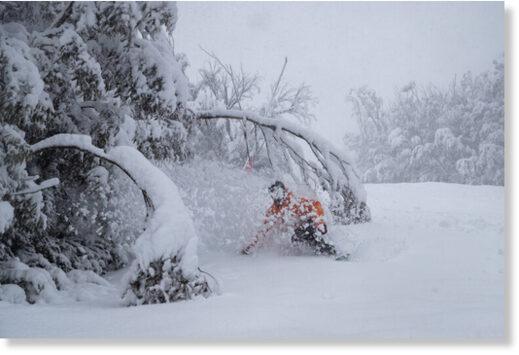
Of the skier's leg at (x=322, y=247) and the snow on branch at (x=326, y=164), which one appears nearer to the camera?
the skier's leg at (x=322, y=247)

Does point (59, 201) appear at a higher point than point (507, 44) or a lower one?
lower

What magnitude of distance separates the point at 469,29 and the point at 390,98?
0.79 metres

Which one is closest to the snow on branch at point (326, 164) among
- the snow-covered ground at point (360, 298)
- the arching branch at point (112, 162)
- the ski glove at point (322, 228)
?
the ski glove at point (322, 228)

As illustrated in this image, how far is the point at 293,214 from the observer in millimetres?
4238

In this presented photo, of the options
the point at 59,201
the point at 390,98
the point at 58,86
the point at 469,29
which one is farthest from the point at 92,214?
the point at 469,29

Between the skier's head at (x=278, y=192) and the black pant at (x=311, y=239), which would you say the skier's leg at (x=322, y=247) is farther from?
the skier's head at (x=278, y=192)

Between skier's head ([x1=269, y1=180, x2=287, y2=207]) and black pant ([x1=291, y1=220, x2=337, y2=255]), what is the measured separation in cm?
35

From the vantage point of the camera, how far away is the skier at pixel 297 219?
13.4ft

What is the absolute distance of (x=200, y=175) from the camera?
15.0 ft

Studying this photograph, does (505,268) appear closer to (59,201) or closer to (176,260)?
(176,260)

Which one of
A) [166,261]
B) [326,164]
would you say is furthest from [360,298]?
[326,164]

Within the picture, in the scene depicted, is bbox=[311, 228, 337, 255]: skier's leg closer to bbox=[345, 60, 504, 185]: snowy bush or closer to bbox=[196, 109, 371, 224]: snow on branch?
bbox=[196, 109, 371, 224]: snow on branch

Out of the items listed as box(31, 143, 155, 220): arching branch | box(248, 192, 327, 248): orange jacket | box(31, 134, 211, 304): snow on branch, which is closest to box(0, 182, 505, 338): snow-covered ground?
box(31, 134, 211, 304): snow on branch

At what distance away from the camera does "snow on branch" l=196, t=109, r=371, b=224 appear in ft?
14.4
